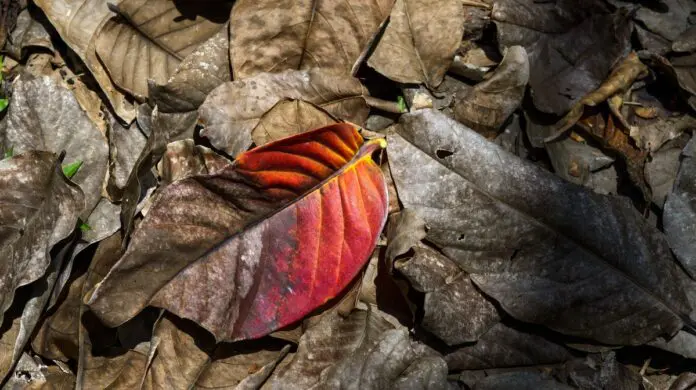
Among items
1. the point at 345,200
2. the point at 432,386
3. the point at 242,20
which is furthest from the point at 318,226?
the point at 242,20

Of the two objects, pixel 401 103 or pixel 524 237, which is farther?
pixel 401 103

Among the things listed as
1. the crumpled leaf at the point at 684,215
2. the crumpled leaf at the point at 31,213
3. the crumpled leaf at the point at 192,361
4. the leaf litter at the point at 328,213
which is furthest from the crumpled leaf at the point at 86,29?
the crumpled leaf at the point at 684,215

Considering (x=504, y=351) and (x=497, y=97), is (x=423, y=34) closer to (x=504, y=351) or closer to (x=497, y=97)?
(x=497, y=97)

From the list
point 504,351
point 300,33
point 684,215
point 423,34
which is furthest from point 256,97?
point 684,215

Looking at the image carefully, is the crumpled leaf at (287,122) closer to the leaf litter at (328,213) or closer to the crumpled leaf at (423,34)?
the leaf litter at (328,213)

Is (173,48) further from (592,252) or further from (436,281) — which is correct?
(592,252)

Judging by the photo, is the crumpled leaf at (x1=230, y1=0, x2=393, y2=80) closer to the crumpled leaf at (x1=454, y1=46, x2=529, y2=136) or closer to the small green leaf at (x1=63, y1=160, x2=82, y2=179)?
the crumpled leaf at (x1=454, y1=46, x2=529, y2=136)

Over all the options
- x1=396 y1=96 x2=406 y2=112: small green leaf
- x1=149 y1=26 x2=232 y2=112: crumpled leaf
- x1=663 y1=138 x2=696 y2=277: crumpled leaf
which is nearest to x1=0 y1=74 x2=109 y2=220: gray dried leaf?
x1=149 y1=26 x2=232 y2=112: crumpled leaf

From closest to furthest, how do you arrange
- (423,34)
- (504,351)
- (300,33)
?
(504,351)
(300,33)
(423,34)
